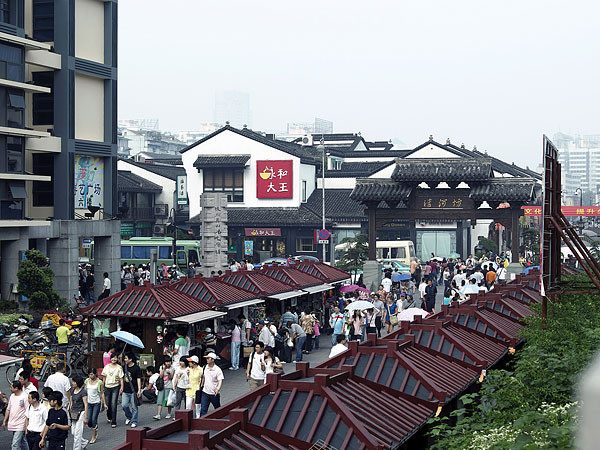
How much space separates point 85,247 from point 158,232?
41.6 feet

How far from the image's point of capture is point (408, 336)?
13.8m

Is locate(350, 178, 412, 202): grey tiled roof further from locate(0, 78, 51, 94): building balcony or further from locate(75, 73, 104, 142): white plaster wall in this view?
locate(0, 78, 51, 94): building balcony

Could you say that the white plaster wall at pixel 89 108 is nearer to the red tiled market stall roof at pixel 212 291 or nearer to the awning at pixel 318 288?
the awning at pixel 318 288

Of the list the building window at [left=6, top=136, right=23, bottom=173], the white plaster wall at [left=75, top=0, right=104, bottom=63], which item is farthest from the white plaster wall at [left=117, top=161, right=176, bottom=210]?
the building window at [left=6, top=136, right=23, bottom=173]

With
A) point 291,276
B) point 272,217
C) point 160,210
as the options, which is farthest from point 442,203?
point 160,210

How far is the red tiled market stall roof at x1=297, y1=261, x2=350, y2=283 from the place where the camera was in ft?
105

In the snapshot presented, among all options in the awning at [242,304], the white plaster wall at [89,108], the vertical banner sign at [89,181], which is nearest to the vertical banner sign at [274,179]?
the vertical banner sign at [89,181]

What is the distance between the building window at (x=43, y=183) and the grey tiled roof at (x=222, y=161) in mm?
28164

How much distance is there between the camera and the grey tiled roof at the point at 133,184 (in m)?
67.1

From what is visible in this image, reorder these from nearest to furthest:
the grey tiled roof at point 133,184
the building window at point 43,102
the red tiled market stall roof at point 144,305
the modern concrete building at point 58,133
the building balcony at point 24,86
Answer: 1. the red tiled market stall roof at point 144,305
2. the building balcony at point 24,86
3. the modern concrete building at point 58,133
4. the building window at point 43,102
5. the grey tiled roof at point 133,184

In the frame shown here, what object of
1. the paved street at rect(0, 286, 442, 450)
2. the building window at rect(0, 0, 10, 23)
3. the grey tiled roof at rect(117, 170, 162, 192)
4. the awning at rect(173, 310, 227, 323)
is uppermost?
the building window at rect(0, 0, 10, 23)

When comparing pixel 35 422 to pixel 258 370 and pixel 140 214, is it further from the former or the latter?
pixel 140 214

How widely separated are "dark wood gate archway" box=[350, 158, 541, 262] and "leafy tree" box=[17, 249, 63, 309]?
1537 cm

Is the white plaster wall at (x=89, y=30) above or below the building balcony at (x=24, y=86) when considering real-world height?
above
